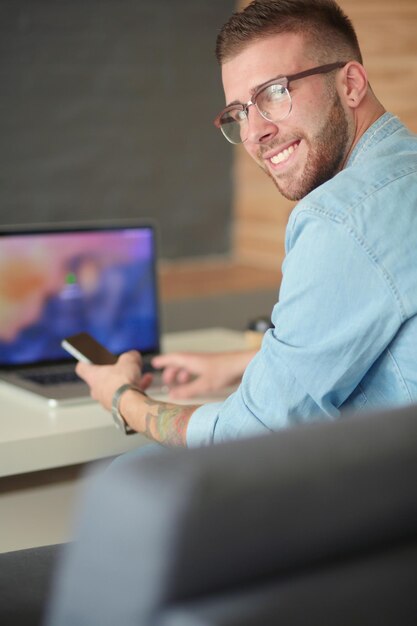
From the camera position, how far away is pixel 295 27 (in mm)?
1493

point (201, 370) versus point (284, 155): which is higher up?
point (284, 155)

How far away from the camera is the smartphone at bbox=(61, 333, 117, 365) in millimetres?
1818

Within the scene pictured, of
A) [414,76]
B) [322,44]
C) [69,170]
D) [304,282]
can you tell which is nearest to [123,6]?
[69,170]

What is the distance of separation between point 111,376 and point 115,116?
2.02 metres

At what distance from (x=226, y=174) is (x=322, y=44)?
2364 millimetres

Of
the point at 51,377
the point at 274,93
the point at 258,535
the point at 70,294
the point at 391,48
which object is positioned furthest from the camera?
the point at 391,48

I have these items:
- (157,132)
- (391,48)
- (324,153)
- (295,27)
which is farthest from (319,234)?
(157,132)

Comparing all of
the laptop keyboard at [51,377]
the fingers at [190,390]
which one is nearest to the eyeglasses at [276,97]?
the fingers at [190,390]

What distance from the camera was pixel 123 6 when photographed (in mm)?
3496

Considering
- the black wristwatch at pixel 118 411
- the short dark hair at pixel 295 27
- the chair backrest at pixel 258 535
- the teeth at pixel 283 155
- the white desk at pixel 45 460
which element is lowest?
the white desk at pixel 45 460

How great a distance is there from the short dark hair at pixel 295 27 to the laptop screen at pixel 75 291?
0.70m

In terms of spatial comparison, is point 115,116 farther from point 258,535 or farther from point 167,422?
point 258,535

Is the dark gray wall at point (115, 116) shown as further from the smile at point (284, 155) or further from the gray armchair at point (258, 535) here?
the gray armchair at point (258, 535)

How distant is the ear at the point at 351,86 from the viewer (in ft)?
4.97
